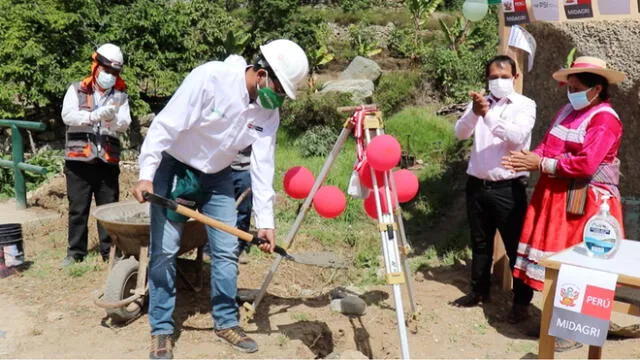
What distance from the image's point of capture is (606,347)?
429 cm

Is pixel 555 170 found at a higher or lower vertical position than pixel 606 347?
higher

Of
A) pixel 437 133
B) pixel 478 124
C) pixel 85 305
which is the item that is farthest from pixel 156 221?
pixel 437 133

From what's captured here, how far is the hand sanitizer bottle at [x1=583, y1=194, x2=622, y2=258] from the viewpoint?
2971 millimetres

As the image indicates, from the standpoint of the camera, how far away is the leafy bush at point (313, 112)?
11305mm

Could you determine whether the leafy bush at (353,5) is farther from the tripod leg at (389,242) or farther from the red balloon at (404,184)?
the tripod leg at (389,242)

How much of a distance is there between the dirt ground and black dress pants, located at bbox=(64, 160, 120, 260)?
18 cm

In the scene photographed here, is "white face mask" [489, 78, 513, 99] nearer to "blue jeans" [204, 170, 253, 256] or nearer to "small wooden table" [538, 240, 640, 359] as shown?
"small wooden table" [538, 240, 640, 359]

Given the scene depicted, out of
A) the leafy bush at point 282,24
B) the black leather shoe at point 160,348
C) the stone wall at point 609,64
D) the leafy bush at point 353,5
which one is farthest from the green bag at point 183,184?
the leafy bush at point 353,5

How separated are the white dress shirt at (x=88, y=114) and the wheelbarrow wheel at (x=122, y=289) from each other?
4.66 feet

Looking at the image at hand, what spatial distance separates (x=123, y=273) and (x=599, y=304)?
3099mm

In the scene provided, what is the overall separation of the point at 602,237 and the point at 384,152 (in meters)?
1.31

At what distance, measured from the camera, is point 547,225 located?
13.7 feet

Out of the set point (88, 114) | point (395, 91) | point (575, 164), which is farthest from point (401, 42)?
point (575, 164)

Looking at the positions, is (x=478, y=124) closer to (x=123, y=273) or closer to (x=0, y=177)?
(x=123, y=273)
